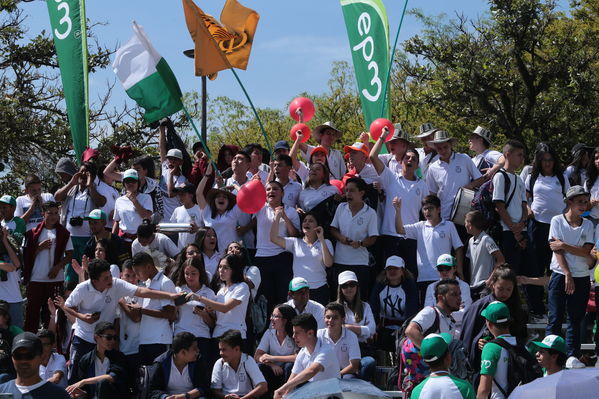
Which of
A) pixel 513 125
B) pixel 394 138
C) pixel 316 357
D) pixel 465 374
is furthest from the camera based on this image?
pixel 513 125

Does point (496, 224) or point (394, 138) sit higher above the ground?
point (394, 138)

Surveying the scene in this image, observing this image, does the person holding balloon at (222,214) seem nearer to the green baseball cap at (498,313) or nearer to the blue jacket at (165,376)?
the blue jacket at (165,376)

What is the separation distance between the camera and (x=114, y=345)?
10305mm

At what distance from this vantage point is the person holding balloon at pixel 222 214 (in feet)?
39.4

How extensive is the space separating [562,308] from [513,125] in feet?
30.2

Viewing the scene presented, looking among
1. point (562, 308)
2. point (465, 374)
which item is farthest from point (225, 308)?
point (562, 308)

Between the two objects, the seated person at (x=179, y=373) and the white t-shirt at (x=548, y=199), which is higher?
the white t-shirt at (x=548, y=199)

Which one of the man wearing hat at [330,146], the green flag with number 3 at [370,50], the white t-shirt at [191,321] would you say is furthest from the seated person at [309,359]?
the green flag with number 3 at [370,50]

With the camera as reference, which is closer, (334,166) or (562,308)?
(562,308)

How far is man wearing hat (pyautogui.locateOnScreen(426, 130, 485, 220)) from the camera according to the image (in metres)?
12.1

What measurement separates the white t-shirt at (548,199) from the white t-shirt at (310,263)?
2552mm

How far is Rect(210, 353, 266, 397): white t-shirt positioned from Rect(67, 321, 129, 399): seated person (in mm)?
955

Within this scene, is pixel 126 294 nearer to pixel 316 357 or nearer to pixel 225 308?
pixel 225 308

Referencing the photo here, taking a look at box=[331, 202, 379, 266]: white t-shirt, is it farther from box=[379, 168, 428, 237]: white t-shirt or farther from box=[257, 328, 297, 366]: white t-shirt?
box=[257, 328, 297, 366]: white t-shirt
